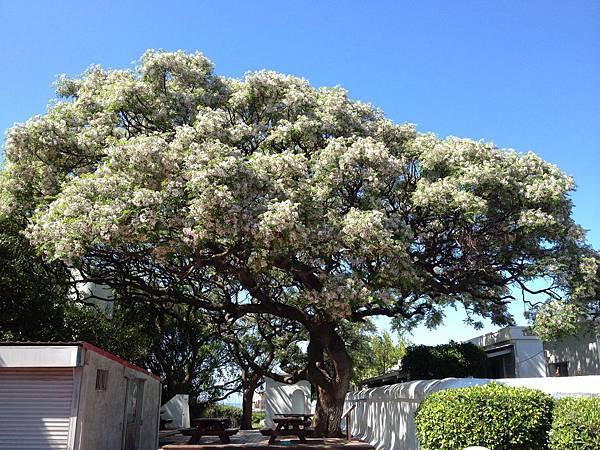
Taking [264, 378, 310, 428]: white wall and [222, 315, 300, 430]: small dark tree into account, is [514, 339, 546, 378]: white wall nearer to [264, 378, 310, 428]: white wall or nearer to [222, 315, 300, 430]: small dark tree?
[222, 315, 300, 430]: small dark tree

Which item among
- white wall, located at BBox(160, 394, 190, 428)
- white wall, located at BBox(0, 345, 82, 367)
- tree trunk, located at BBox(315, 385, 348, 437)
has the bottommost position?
white wall, located at BBox(160, 394, 190, 428)

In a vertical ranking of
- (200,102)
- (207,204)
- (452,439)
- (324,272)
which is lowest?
(452,439)

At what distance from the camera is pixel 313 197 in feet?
45.4

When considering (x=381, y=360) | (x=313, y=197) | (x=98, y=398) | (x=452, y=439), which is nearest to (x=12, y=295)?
(x=98, y=398)

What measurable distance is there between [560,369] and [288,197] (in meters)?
13.0

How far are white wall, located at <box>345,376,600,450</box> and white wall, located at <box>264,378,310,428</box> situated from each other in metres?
10.4

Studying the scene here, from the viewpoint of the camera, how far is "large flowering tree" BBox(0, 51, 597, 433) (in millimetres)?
12539

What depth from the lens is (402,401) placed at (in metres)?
15.9

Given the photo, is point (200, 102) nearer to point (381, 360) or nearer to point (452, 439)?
point (452, 439)

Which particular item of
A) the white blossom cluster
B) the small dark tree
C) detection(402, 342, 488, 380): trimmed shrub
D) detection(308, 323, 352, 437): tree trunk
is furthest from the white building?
the small dark tree

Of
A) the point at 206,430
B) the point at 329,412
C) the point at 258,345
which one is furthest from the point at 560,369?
the point at 258,345

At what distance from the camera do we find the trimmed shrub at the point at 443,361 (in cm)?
2012

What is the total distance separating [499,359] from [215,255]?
1602 cm

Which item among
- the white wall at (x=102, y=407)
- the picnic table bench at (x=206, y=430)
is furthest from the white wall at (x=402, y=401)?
the white wall at (x=102, y=407)
